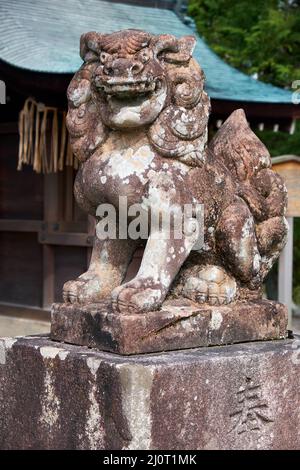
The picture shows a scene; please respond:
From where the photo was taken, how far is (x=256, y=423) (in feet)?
9.55

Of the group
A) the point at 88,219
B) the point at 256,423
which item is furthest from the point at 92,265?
the point at 88,219

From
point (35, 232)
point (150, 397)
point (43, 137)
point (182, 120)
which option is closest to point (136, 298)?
point (150, 397)

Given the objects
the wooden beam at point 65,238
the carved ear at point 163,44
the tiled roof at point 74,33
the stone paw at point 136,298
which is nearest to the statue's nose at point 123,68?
the carved ear at point 163,44

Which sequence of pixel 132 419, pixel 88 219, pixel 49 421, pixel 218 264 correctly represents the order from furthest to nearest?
pixel 88 219 → pixel 218 264 → pixel 49 421 → pixel 132 419

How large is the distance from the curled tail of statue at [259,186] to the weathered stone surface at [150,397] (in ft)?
1.27

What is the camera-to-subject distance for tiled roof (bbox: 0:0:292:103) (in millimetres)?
6793

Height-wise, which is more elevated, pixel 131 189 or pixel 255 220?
pixel 131 189

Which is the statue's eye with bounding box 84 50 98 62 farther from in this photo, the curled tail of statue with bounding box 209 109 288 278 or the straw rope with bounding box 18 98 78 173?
the straw rope with bounding box 18 98 78 173

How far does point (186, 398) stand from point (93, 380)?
304 millimetres

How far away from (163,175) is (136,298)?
0.45 m

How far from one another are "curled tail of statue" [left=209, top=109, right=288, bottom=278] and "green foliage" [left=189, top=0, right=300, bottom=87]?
287 inches

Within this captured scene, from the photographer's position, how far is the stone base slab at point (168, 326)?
2699 millimetres

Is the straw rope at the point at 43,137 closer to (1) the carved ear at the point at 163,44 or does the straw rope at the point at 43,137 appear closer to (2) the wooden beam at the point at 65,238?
(2) the wooden beam at the point at 65,238
